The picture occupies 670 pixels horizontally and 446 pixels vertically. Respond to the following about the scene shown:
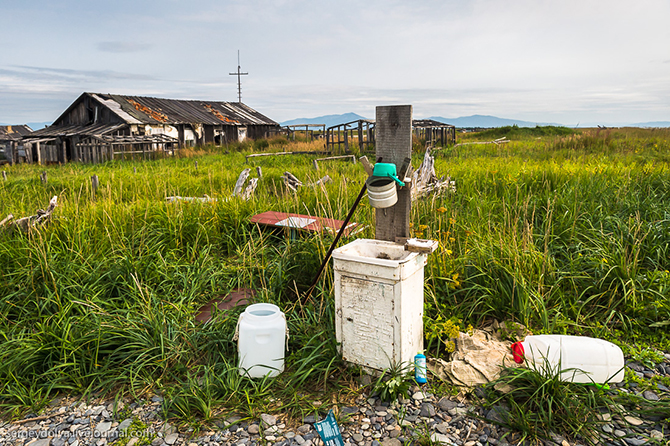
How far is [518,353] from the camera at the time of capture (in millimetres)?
2676

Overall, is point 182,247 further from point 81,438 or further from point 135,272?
point 81,438

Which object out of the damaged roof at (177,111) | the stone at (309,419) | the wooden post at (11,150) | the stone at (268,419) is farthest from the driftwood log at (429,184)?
the wooden post at (11,150)

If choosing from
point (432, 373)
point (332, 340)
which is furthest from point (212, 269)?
point (432, 373)

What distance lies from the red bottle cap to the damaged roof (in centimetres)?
2496

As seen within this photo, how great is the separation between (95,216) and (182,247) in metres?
1.16

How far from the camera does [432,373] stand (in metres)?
2.80

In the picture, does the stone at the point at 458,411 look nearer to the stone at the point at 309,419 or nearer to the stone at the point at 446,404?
the stone at the point at 446,404

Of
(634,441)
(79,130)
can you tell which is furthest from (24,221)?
(79,130)

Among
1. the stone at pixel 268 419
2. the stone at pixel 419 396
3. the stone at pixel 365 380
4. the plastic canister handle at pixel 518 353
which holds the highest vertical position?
the plastic canister handle at pixel 518 353

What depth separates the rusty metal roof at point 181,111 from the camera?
25.1 m

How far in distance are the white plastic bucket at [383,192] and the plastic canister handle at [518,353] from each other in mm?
1201

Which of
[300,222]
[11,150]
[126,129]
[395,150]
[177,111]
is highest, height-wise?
[177,111]

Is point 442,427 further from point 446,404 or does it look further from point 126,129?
point 126,129

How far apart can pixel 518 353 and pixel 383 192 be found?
132 centimetres
